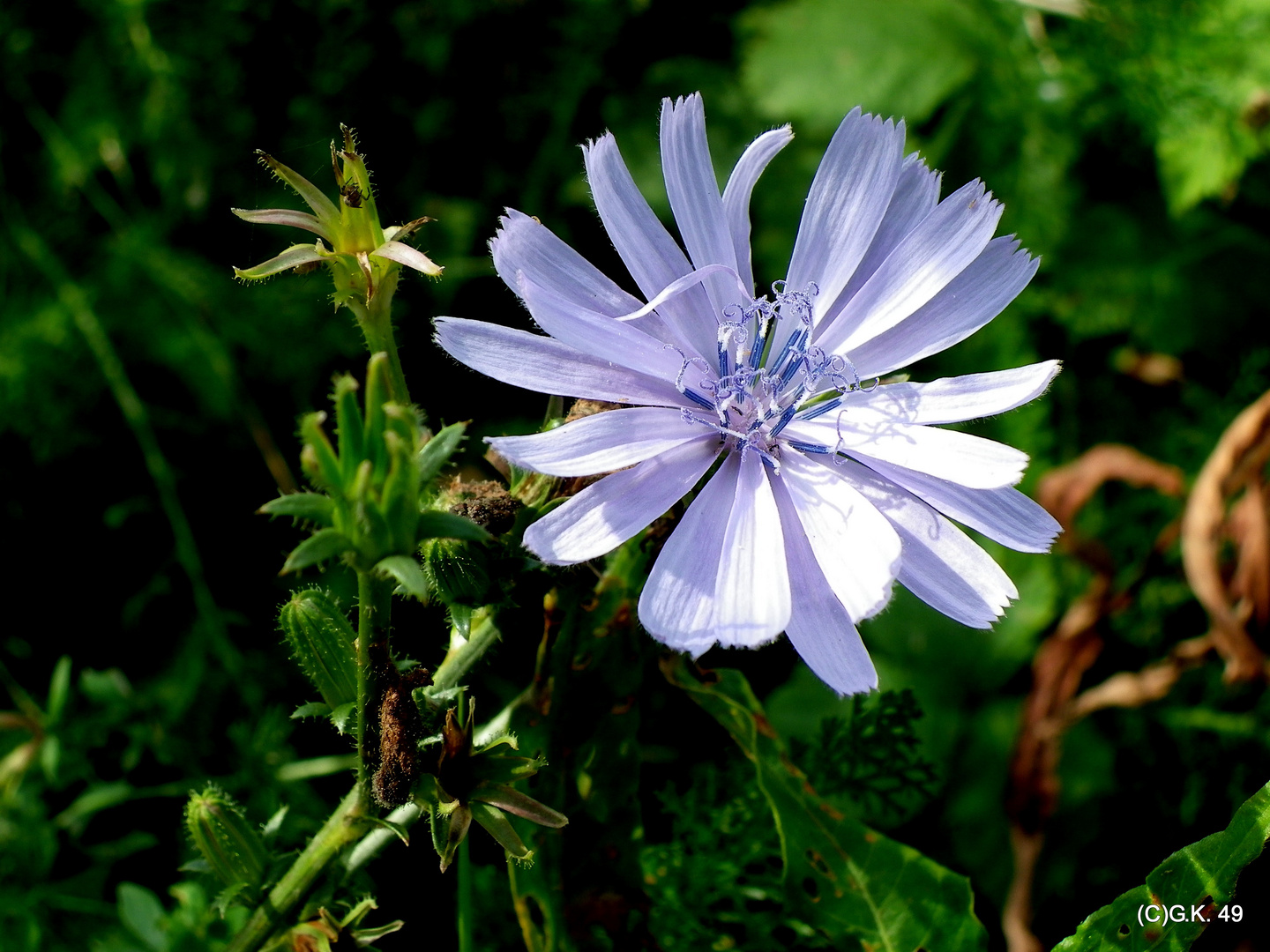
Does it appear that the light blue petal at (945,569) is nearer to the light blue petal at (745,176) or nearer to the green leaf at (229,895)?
the light blue petal at (745,176)

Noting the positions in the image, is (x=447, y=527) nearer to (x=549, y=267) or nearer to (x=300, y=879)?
(x=549, y=267)

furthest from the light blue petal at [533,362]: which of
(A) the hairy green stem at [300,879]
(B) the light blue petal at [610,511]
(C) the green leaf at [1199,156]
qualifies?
(C) the green leaf at [1199,156]

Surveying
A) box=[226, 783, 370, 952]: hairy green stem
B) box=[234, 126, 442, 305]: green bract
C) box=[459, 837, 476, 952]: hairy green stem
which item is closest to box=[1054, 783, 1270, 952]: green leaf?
box=[459, 837, 476, 952]: hairy green stem

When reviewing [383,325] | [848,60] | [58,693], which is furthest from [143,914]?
[848,60]

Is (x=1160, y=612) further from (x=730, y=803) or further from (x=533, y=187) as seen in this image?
(x=533, y=187)

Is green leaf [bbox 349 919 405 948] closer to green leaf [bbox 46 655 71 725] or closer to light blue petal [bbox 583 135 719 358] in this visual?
light blue petal [bbox 583 135 719 358]
